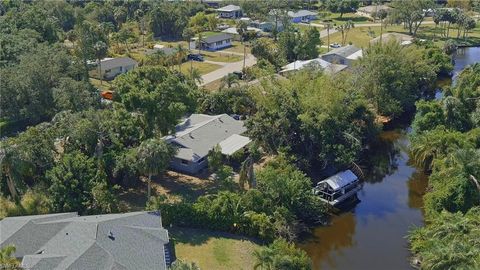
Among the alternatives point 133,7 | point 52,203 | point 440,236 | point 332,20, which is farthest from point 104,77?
point 332,20

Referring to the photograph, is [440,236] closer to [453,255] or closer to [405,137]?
[453,255]

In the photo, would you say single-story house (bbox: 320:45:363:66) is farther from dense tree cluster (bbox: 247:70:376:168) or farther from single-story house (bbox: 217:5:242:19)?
single-story house (bbox: 217:5:242:19)


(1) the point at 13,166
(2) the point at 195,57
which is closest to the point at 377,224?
(1) the point at 13,166

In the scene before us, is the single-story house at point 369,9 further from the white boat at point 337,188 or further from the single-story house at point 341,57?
the white boat at point 337,188

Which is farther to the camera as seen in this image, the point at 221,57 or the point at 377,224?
the point at 221,57

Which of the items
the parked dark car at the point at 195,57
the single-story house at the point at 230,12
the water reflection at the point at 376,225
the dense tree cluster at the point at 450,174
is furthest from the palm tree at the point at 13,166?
the single-story house at the point at 230,12

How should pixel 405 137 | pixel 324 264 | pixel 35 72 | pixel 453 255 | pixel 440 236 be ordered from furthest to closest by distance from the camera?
pixel 405 137 < pixel 35 72 < pixel 324 264 < pixel 440 236 < pixel 453 255

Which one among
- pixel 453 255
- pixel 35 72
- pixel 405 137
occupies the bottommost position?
pixel 405 137

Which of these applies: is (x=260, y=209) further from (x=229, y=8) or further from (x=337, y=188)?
(x=229, y=8)
